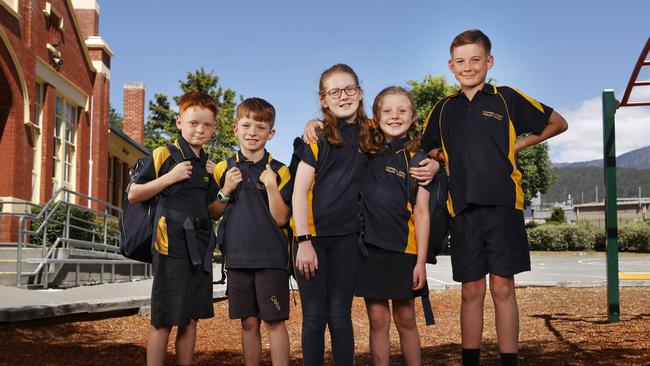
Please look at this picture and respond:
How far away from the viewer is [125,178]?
2888cm

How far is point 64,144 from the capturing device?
19328 millimetres

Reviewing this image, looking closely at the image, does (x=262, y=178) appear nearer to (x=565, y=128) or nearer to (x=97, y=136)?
(x=565, y=128)

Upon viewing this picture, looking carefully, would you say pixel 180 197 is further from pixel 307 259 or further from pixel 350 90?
pixel 350 90

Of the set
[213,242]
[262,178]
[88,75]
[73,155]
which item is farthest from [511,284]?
[88,75]

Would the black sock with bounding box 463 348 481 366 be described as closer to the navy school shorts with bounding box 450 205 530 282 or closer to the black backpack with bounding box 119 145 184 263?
the navy school shorts with bounding box 450 205 530 282

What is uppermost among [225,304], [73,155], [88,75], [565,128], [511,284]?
[88,75]

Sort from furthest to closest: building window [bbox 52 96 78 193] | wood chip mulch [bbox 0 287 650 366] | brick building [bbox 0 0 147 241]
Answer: building window [bbox 52 96 78 193] → brick building [bbox 0 0 147 241] → wood chip mulch [bbox 0 287 650 366]

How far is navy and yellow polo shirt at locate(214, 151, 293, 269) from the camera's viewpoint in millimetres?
3826

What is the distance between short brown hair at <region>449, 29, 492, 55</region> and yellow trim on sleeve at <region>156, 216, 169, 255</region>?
190cm

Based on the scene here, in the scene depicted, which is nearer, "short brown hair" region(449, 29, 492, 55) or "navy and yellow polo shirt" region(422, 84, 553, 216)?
"navy and yellow polo shirt" region(422, 84, 553, 216)

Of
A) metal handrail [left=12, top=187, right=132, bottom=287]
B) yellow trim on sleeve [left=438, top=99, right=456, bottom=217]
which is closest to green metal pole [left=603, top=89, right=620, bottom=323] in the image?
yellow trim on sleeve [left=438, top=99, right=456, bottom=217]

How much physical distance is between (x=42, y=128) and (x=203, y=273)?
50.0 ft

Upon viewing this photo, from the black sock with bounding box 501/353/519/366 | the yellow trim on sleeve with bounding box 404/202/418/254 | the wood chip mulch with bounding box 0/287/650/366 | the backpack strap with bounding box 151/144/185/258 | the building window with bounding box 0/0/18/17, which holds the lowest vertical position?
the wood chip mulch with bounding box 0/287/650/366

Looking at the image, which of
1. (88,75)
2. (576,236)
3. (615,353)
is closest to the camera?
(615,353)
